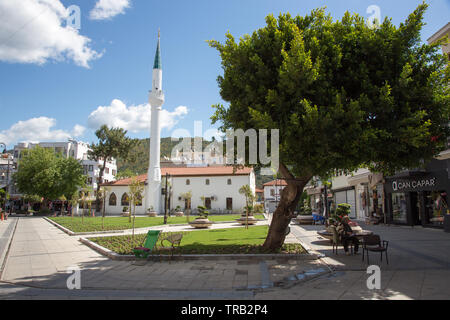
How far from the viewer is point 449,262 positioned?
793 cm

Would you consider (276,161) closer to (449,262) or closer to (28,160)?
(449,262)

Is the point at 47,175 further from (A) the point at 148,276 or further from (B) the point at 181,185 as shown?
(A) the point at 148,276

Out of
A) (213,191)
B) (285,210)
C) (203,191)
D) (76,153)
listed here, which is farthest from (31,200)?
(285,210)

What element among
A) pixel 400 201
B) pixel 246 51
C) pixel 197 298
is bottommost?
pixel 197 298

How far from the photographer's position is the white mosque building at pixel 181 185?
155 feet

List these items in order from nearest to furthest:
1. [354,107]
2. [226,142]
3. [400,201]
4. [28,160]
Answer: [354,107] → [226,142] → [400,201] → [28,160]

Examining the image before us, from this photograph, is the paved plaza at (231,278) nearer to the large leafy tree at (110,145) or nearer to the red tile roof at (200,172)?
the red tile roof at (200,172)

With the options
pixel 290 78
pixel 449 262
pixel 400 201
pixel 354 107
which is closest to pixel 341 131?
pixel 354 107

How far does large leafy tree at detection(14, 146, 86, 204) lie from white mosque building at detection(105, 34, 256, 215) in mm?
7088

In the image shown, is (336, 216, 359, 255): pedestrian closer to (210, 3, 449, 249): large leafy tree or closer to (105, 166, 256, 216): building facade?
(210, 3, 449, 249): large leafy tree

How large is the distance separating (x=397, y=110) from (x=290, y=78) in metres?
3.15

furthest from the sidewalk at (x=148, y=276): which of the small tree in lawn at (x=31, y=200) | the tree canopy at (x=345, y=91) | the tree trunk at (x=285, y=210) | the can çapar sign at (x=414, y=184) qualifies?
the small tree in lawn at (x=31, y=200)

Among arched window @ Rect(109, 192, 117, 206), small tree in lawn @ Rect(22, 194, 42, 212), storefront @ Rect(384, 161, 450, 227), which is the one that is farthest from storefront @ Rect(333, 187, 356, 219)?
small tree in lawn @ Rect(22, 194, 42, 212)

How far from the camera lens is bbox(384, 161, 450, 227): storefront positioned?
16.2 meters
